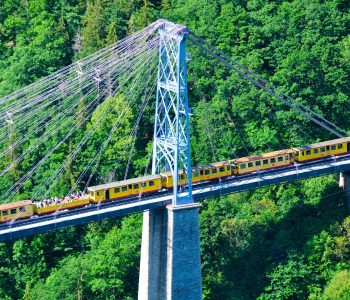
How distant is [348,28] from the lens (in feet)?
242

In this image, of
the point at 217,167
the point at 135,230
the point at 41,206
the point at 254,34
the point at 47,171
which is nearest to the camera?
the point at 41,206

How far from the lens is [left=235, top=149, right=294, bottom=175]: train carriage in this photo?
2352 inches

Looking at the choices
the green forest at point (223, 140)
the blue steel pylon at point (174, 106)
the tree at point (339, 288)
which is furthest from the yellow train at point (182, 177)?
the tree at point (339, 288)

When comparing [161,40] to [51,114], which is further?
[51,114]

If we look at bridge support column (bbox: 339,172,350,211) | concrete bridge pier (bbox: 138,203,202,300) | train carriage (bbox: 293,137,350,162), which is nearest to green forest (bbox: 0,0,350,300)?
bridge support column (bbox: 339,172,350,211)

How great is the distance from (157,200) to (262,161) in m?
7.77

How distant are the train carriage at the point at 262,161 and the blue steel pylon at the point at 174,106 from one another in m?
3.73

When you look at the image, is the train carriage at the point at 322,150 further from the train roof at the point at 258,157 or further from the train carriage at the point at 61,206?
the train carriage at the point at 61,206

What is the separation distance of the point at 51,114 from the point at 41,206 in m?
15.9

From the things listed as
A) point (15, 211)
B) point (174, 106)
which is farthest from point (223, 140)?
point (15, 211)

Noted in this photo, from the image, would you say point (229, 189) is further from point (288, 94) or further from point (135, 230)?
point (288, 94)

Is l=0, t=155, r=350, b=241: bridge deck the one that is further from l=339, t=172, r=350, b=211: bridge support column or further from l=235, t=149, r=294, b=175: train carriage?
l=339, t=172, r=350, b=211: bridge support column

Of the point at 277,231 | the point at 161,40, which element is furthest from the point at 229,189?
the point at 161,40

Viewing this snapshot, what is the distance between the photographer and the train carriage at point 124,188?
5559 centimetres
